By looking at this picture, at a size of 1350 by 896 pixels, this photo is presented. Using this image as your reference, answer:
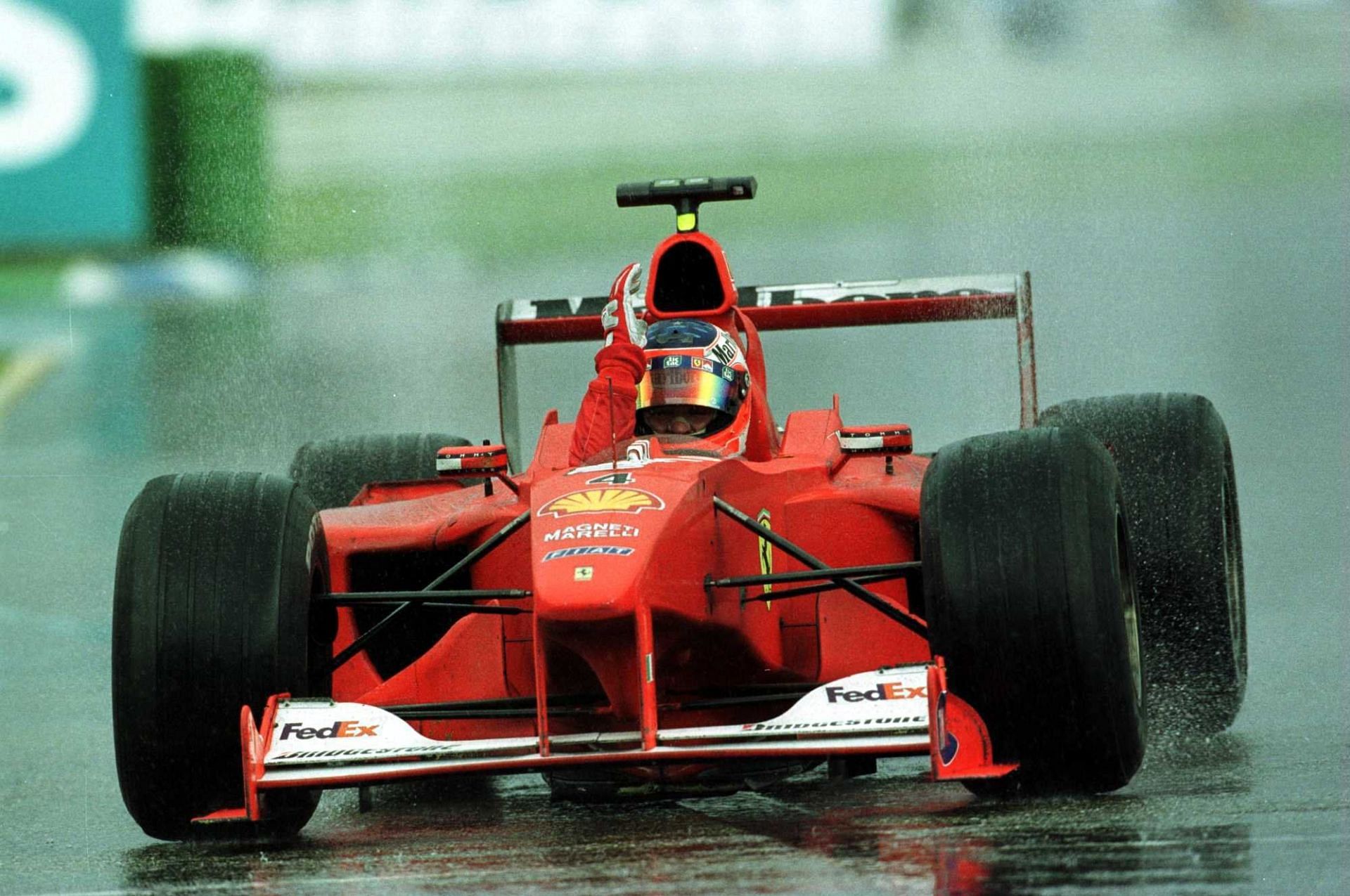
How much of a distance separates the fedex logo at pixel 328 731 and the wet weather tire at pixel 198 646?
22cm

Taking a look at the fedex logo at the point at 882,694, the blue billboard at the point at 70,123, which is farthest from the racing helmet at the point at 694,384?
the blue billboard at the point at 70,123

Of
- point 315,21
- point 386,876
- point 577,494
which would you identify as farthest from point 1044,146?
point 386,876

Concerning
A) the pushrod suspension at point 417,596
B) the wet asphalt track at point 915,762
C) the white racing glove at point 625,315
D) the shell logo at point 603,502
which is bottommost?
the wet asphalt track at point 915,762

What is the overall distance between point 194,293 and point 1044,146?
7125 millimetres

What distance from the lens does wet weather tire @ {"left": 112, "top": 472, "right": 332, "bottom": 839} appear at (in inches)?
264

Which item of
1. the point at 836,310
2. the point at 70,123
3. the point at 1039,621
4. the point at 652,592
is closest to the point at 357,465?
the point at 836,310

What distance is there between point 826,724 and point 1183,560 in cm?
270

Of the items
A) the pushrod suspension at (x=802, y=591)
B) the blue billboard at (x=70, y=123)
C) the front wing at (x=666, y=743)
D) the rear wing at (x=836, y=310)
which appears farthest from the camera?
the blue billboard at (x=70, y=123)

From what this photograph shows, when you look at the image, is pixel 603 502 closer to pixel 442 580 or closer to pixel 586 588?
pixel 586 588

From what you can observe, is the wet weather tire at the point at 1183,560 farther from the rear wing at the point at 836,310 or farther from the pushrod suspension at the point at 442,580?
the pushrod suspension at the point at 442,580

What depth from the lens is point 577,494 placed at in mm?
6965

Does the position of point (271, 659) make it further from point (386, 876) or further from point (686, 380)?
point (686, 380)

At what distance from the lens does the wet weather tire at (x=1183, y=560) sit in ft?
27.8

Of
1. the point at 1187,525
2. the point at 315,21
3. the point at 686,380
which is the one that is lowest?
the point at 1187,525
